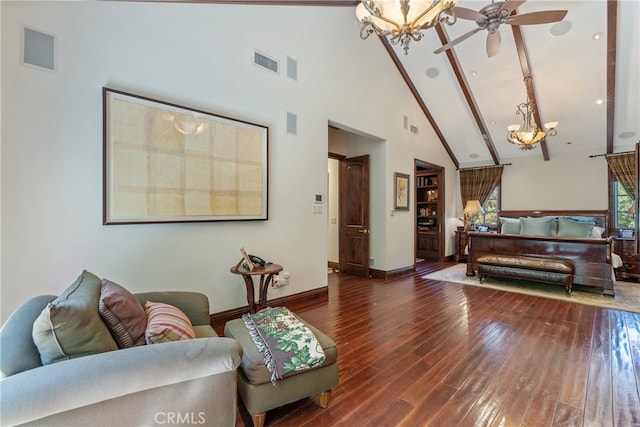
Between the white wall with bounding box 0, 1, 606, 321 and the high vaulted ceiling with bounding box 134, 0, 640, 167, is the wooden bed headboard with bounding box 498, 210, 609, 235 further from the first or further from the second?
the white wall with bounding box 0, 1, 606, 321

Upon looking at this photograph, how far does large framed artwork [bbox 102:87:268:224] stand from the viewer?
8.07 feet

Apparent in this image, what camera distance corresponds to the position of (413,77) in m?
5.90

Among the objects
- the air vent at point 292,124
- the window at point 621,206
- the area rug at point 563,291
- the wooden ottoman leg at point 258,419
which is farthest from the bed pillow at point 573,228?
the wooden ottoman leg at point 258,419

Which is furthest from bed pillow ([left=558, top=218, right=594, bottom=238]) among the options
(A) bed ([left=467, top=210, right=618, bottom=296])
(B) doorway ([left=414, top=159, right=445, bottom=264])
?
(B) doorway ([left=414, top=159, right=445, bottom=264])

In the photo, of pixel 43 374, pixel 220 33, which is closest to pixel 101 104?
pixel 220 33

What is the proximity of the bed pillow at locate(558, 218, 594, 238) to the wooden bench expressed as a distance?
41.1 inches

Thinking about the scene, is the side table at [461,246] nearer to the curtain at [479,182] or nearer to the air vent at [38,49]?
the curtain at [479,182]

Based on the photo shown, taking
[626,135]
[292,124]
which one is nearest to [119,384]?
[292,124]

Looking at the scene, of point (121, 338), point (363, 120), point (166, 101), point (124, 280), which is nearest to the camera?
point (121, 338)

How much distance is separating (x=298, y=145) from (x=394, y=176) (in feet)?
8.09

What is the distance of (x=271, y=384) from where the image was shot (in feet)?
5.36

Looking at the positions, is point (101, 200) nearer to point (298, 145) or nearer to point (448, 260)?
point (298, 145)

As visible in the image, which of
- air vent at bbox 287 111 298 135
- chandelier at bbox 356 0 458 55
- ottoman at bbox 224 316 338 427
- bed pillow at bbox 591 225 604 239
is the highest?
chandelier at bbox 356 0 458 55

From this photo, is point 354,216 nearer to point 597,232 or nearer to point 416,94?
point 416,94
